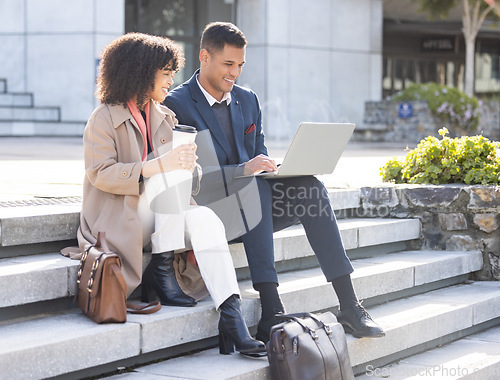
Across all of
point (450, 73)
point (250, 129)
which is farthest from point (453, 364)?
point (450, 73)

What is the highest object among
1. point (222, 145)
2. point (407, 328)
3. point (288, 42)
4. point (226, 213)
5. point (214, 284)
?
point (288, 42)

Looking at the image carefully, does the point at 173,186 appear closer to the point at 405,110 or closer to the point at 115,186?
the point at 115,186

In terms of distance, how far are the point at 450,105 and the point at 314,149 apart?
1478 cm

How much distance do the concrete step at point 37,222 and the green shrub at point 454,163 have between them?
9.29ft

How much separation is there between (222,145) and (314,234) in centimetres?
67

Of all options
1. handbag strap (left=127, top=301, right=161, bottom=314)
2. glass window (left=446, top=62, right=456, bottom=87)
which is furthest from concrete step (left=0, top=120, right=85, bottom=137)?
glass window (left=446, top=62, right=456, bottom=87)

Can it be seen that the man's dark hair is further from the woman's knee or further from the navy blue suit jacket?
the woman's knee

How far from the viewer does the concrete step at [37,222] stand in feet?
12.8

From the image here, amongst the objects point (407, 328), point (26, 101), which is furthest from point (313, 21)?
point (407, 328)

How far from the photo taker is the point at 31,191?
213 inches

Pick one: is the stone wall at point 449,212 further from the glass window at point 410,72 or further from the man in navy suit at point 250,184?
the glass window at point 410,72

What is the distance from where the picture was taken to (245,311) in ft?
13.6

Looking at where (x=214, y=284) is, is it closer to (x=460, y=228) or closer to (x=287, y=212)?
(x=287, y=212)

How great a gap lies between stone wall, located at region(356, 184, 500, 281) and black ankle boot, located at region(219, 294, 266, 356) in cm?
237
